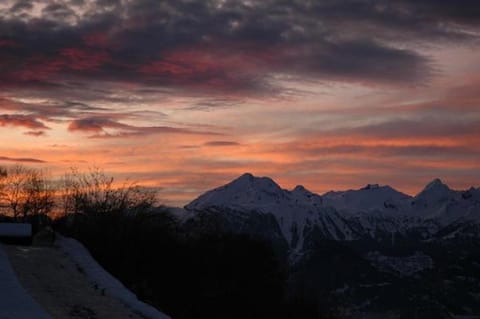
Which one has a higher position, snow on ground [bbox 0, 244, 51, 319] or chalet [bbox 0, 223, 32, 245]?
chalet [bbox 0, 223, 32, 245]

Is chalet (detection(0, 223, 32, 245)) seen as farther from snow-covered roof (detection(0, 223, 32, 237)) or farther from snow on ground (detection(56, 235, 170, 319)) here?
snow on ground (detection(56, 235, 170, 319))

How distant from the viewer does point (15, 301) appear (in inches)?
848

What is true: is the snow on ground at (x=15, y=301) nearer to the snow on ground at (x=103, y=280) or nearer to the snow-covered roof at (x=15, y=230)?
the snow on ground at (x=103, y=280)

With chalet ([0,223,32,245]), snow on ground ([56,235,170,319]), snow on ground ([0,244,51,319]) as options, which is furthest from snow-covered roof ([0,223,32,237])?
snow on ground ([0,244,51,319])

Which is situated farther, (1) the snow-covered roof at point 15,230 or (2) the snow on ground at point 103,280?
(1) the snow-covered roof at point 15,230

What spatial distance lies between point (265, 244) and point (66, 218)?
66.9ft

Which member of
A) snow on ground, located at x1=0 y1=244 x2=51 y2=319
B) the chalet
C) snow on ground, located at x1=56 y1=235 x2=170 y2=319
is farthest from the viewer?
the chalet

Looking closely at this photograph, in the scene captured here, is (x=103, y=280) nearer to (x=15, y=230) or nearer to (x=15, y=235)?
(x=15, y=235)

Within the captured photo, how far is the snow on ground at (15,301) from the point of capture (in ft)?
64.7

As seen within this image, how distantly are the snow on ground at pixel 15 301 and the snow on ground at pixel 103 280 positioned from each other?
3525 mm

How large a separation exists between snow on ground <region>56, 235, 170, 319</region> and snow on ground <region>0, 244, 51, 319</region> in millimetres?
3525

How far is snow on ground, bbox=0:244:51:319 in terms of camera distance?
19.7m

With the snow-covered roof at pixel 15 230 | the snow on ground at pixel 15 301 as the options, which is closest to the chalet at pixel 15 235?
the snow-covered roof at pixel 15 230

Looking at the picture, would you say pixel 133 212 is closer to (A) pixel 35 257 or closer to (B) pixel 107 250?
(B) pixel 107 250
